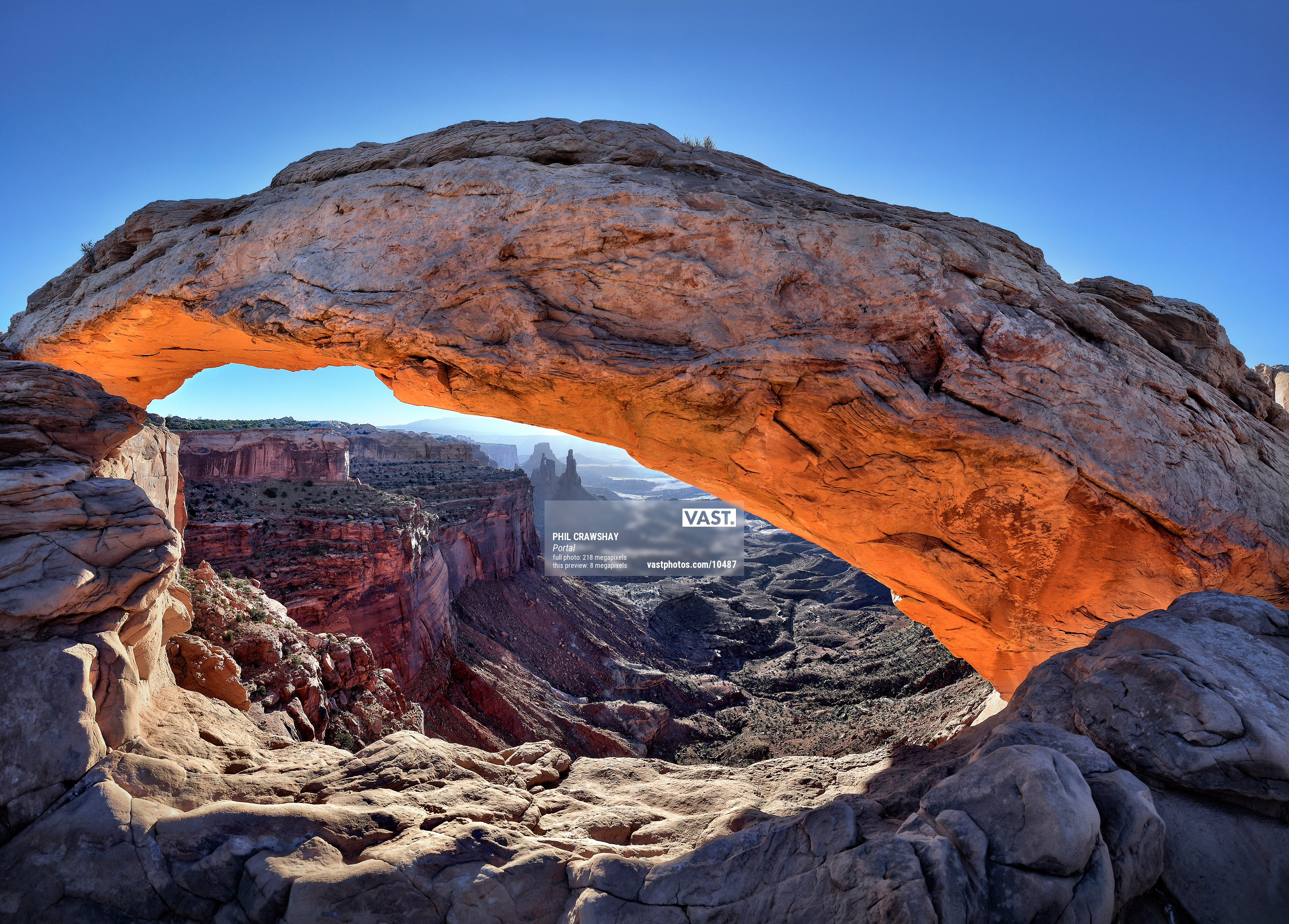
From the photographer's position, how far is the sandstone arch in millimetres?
8109

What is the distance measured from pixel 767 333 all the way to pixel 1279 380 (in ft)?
68.8

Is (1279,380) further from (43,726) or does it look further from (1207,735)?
(43,726)

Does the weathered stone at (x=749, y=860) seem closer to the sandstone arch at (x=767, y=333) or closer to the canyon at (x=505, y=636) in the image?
the sandstone arch at (x=767, y=333)

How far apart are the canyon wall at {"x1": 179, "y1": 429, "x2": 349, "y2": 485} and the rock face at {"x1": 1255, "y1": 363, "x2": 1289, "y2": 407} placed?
139 ft

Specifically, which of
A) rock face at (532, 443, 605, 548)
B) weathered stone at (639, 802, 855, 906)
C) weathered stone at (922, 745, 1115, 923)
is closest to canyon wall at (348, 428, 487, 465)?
rock face at (532, 443, 605, 548)

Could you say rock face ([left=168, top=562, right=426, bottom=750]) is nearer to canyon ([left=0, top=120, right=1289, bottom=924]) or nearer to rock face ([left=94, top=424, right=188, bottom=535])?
canyon ([left=0, top=120, right=1289, bottom=924])

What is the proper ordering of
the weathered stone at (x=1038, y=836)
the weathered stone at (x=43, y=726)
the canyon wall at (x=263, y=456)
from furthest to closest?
1. the canyon wall at (x=263, y=456)
2. the weathered stone at (x=43, y=726)
3. the weathered stone at (x=1038, y=836)

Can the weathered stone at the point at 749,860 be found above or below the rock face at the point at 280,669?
above

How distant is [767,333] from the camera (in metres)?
8.21

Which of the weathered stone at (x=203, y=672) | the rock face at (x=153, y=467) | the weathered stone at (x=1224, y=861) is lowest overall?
the weathered stone at (x=203, y=672)

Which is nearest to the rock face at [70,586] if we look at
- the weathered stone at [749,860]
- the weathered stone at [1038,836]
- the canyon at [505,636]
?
the canyon at [505,636]

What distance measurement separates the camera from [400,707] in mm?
15078

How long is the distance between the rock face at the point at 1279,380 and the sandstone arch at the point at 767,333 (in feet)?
41.5

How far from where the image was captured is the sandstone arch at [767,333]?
8.11 meters
